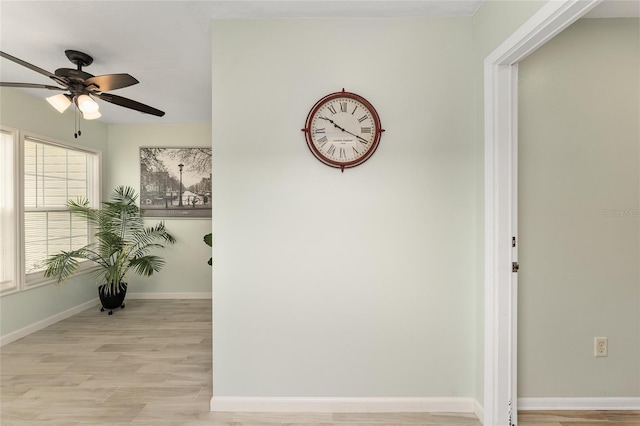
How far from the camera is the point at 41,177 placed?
3.80 m

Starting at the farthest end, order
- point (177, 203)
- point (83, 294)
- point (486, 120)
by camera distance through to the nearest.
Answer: point (177, 203), point (83, 294), point (486, 120)

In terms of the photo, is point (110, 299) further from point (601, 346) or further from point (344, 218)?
point (601, 346)

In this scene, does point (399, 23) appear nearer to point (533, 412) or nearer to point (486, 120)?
point (486, 120)

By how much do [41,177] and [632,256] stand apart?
18.3ft

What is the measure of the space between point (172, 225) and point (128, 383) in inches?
103

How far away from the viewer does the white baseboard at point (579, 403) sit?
6.98 ft

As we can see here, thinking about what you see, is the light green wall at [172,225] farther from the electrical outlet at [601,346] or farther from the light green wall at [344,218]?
the electrical outlet at [601,346]

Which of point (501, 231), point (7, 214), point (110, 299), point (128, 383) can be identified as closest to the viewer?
point (501, 231)

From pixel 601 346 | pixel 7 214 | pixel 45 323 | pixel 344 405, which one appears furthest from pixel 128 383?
pixel 601 346

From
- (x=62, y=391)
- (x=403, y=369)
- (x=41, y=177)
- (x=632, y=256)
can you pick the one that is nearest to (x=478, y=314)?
(x=403, y=369)

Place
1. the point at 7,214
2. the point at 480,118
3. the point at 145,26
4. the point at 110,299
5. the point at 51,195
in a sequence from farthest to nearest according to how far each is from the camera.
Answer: the point at 110,299 < the point at 51,195 < the point at 7,214 < the point at 145,26 < the point at 480,118

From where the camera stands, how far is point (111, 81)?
2.23 meters

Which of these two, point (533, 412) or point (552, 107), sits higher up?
point (552, 107)

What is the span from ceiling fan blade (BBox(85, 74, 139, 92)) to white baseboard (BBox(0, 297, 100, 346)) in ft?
9.21
